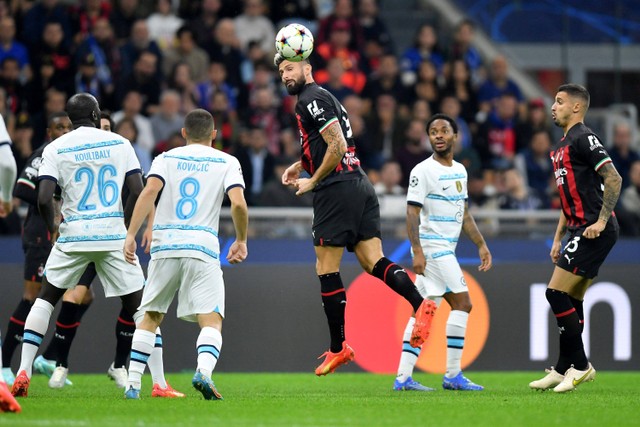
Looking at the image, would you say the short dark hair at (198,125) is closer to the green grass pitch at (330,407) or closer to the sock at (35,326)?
the sock at (35,326)

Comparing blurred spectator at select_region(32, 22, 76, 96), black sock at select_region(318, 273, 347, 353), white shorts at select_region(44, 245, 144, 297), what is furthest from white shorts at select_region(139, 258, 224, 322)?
blurred spectator at select_region(32, 22, 76, 96)

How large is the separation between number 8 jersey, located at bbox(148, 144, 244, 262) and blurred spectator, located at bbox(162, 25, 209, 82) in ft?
28.1

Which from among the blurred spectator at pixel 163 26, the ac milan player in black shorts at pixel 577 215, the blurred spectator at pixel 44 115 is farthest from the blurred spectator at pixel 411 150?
the ac milan player in black shorts at pixel 577 215

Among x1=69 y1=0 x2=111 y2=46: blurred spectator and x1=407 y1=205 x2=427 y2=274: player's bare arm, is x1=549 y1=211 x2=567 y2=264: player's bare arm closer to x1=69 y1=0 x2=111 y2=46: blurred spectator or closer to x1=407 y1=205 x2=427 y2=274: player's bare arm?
x1=407 y1=205 x2=427 y2=274: player's bare arm

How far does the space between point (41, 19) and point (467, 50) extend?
6.52 meters

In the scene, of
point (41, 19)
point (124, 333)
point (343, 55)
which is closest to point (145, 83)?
point (41, 19)

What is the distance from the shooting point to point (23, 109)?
15789 mm

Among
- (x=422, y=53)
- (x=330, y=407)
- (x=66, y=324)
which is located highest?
(x=422, y=53)

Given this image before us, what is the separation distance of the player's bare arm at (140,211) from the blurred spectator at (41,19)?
8736mm

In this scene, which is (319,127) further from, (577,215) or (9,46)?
(9,46)

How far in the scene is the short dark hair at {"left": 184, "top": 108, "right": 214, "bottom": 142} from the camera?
8734 mm

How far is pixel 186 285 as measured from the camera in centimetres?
865

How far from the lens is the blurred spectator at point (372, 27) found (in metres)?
18.4

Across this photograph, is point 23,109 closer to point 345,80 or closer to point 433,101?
point 345,80
